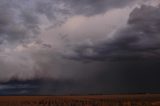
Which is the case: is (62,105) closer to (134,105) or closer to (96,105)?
(96,105)

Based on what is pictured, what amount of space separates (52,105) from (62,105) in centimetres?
314

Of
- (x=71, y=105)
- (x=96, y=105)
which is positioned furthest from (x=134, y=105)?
(x=71, y=105)

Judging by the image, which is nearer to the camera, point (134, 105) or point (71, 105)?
point (134, 105)

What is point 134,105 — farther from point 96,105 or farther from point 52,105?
point 52,105

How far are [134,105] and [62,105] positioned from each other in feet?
74.4

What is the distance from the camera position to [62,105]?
104 metres

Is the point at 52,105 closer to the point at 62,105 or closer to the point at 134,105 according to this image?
the point at 62,105

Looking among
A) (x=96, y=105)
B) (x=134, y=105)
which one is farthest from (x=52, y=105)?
(x=134, y=105)

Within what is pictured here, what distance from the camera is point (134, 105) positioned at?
9519 centimetres

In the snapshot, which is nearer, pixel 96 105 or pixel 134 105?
pixel 134 105

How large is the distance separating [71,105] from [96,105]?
7.98 metres

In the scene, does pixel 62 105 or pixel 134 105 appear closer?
pixel 134 105

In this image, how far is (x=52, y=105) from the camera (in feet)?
338

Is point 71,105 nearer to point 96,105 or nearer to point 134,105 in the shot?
point 96,105
